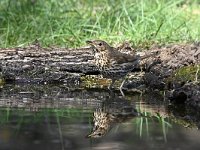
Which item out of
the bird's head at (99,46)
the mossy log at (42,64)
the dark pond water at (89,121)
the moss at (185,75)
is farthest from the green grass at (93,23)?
the dark pond water at (89,121)

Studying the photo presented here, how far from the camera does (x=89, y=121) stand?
5.04 meters

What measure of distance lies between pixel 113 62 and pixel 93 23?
2923mm

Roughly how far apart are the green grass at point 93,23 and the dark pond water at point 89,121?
→ 6.25 feet

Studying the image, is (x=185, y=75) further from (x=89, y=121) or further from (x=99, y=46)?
(x=89, y=121)

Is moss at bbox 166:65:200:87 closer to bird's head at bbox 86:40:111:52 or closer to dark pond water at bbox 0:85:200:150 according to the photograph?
dark pond water at bbox 0:85:200:150

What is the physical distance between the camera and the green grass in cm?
828

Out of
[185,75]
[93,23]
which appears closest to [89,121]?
[185,75]

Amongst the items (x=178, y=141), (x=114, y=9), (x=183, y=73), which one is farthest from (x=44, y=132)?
(x=114, y=9)

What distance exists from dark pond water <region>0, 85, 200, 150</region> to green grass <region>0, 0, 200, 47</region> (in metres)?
1.91

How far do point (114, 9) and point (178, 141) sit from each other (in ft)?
16.8

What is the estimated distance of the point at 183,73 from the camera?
604 centimetres

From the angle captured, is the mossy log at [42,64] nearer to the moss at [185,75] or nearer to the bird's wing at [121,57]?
the bird's wing at [121,57]

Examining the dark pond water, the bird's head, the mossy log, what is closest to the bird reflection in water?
the dark pond water

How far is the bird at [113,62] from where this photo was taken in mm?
6293
